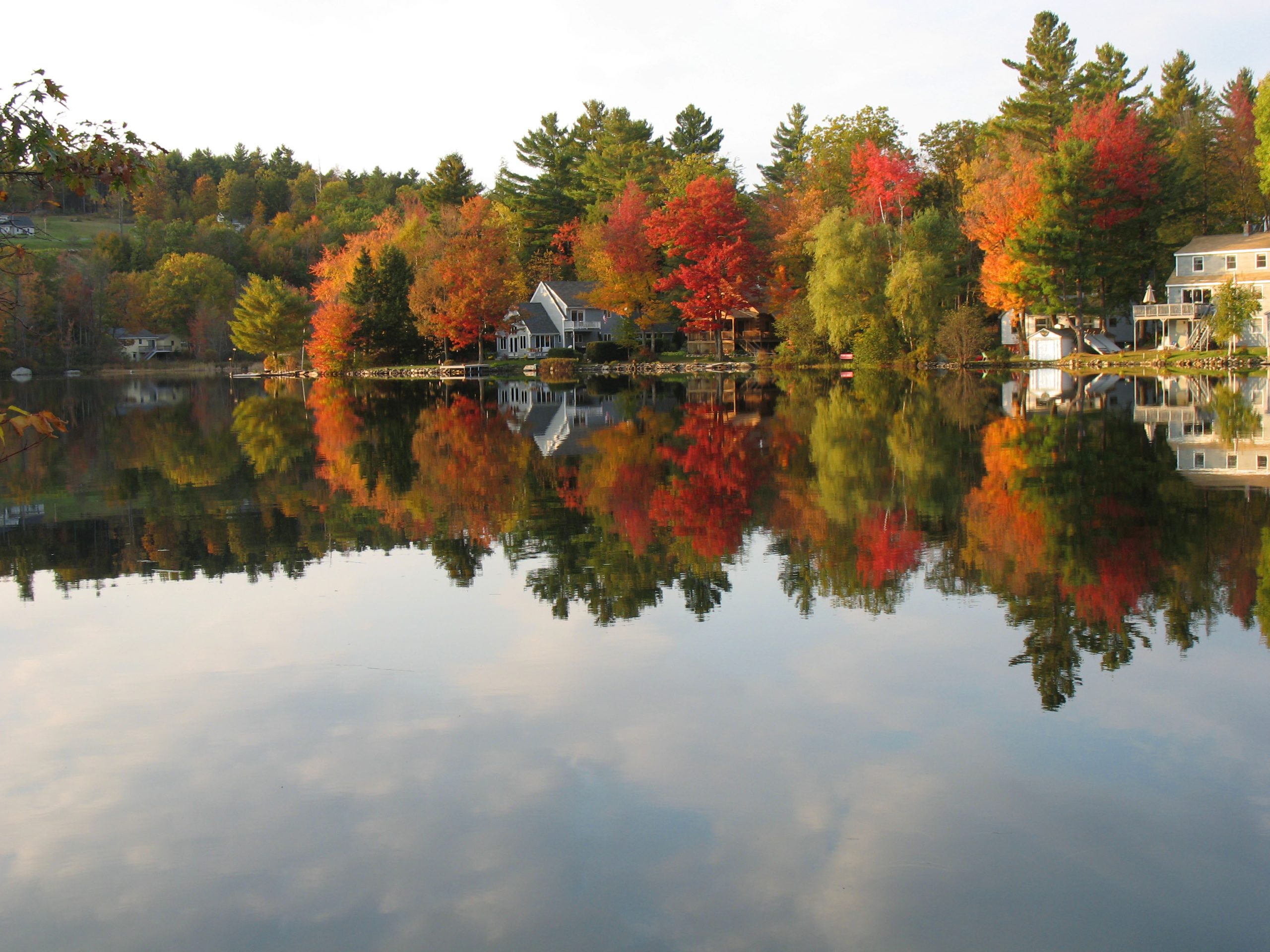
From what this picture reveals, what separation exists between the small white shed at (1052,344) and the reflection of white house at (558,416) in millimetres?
26370

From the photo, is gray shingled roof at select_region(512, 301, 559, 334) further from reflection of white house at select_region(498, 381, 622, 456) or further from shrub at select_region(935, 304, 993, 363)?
shrub at select_region(935, 304, 993, 363)

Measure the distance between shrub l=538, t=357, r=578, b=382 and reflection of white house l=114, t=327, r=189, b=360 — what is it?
58094 millimetres

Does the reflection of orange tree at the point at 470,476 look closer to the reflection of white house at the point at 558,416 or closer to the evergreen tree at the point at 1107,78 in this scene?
the reflection of white house at the point at 558,416

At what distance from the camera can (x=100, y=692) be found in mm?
8609

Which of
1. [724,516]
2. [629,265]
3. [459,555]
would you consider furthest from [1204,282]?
[459,555]

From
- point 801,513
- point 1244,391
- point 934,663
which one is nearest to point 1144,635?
point 934,663

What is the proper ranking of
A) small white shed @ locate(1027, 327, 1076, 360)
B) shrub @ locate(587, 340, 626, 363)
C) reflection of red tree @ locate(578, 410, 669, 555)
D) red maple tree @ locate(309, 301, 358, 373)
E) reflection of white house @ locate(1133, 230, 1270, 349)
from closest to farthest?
reflection of red tree @ locate(578, 410, 669, 555), reflection of white house @ locate(1133, 230, 1270, 349), small white shed @ locate(1027, 327, 1076, 360), shrub @ locate(587, 340, 626, 363), red maple tree @ locate(309, 301, 358, 373)

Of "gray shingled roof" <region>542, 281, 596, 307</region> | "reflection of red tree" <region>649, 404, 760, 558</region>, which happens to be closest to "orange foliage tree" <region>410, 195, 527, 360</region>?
"gray shingled roof" <region>542, 281, 596, 307</region>

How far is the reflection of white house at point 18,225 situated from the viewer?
5.52m

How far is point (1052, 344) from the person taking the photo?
59406 mm

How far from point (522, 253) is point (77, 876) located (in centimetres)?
9024

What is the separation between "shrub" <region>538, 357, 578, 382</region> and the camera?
6844 centimetres

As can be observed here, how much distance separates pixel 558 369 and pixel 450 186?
3897 centimetres

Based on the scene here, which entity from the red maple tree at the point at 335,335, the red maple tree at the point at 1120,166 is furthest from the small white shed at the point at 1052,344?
the red maple tree at the point at 335,335
